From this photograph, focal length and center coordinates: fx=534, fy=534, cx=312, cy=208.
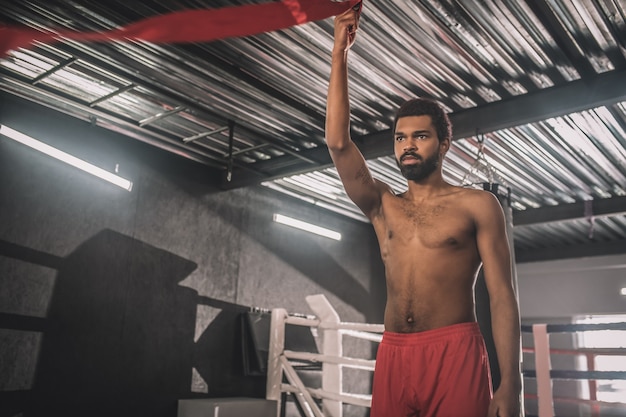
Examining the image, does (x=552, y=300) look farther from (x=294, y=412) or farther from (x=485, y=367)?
(x=485, y=367)

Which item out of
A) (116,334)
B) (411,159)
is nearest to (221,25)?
(411,159)

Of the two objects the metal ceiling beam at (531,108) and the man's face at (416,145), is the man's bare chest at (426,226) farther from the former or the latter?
the metal ceiling beam at (531,108)

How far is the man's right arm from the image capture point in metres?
1.90

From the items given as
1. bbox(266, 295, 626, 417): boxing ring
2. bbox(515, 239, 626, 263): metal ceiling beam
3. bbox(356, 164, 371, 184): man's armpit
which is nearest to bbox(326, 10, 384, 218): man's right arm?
bbox(356, 164, 371, 184): man's armpit

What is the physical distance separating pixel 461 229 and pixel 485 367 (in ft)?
1.49

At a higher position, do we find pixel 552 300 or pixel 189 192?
pixel 189 192

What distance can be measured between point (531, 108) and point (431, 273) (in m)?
3.03

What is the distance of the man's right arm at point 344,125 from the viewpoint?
6.23 feet

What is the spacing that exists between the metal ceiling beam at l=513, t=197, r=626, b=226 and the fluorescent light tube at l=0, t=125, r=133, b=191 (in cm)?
545


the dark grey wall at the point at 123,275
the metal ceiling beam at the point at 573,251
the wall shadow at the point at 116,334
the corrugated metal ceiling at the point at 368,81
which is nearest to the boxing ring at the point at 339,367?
the dark grey wall at the point at 123,275

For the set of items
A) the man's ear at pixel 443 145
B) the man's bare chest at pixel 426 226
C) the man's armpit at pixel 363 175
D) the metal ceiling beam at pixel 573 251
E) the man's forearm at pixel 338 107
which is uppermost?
the metal ceiling beam at pixel 573 251

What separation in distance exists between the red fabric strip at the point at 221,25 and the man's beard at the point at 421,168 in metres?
0.75

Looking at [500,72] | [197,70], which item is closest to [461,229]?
[500,72]

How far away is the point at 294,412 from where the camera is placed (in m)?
6.62
